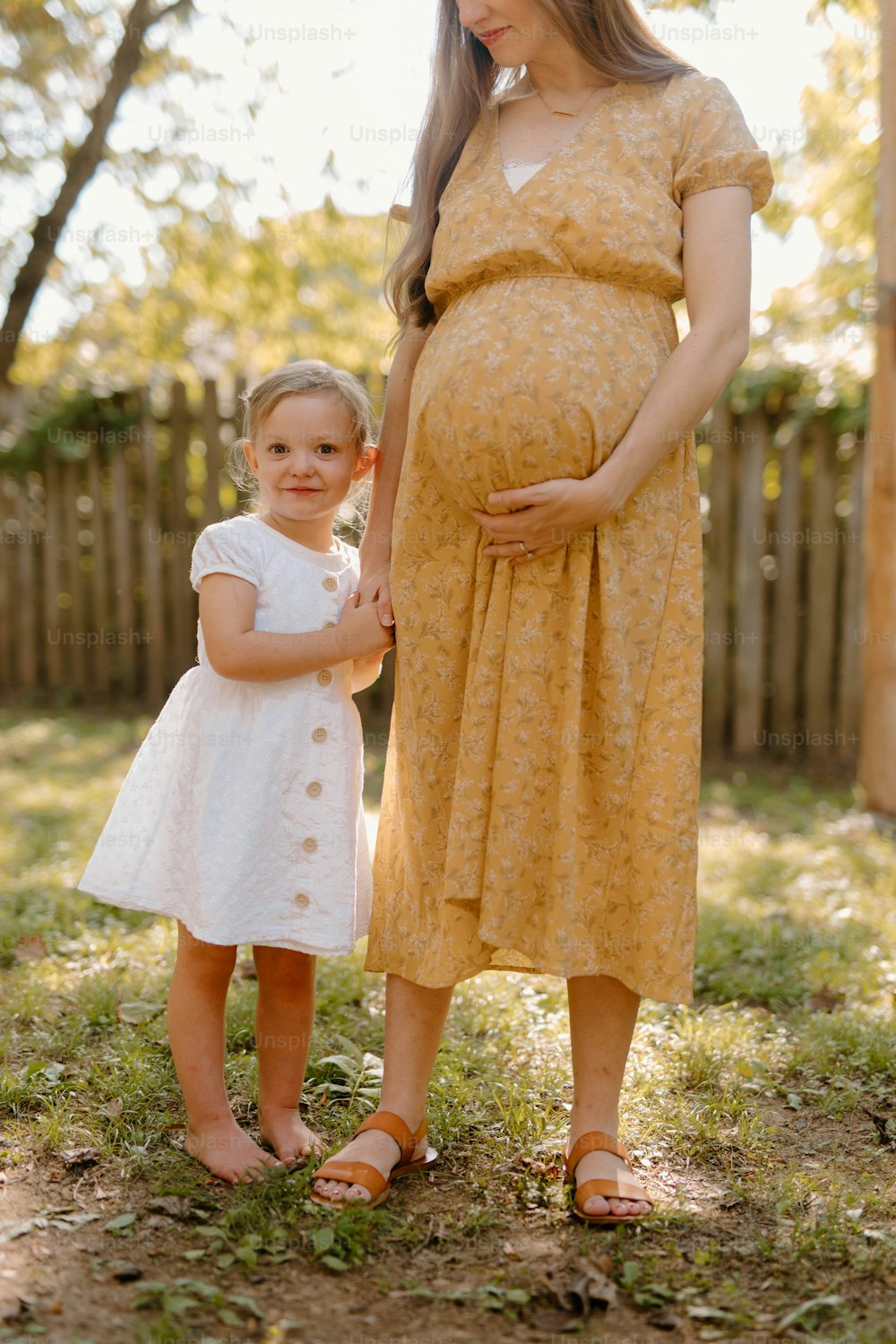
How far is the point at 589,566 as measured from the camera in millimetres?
2049

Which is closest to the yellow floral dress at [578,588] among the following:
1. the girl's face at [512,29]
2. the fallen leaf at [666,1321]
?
the girl's face at [512,29]

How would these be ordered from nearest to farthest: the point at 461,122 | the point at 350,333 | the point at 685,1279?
the point at 685,1279 → the point at 461,122 → the point at 350,333

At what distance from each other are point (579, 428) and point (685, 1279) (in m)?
1.32

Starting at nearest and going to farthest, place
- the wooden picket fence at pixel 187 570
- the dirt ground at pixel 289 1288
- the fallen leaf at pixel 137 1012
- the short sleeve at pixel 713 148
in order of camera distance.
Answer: the dirt ground at pixel 289 1288
the short sleeve at pixel 713 148
the fallen leaf at pixel 137 1012
the wooden picket fence at pixel 187 570

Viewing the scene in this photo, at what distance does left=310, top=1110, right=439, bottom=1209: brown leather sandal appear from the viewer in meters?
2.00

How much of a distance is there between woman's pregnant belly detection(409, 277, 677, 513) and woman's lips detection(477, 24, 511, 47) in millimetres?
440

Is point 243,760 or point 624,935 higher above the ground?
point 243,760

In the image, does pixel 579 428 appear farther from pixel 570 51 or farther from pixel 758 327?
Result: pixel 758 327

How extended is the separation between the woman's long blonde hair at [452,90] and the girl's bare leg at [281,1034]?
122 cm

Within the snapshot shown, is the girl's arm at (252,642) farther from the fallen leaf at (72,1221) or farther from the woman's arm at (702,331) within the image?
the fallen leaf at (72,1221)

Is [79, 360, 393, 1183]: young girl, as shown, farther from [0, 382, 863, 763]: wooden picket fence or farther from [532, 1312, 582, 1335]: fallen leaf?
[0, 382, 863, 763]: wooden picket fence

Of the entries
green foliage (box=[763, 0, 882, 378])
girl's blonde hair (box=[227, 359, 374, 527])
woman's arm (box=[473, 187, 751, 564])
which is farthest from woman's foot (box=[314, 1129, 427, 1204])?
green foliage (box=[763, 0, 882, 378])

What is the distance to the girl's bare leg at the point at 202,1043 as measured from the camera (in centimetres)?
216

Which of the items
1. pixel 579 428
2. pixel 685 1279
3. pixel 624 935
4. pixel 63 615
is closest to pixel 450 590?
pixel 579 428
